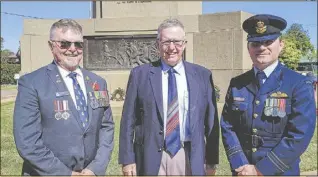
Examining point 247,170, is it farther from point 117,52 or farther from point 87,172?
point 117,52

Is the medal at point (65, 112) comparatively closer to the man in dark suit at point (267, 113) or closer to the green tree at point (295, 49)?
the man in dark suit at point (267, 113)

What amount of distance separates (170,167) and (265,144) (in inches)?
28.4

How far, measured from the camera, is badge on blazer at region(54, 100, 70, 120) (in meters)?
3.01

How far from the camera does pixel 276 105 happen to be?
302 centimetres

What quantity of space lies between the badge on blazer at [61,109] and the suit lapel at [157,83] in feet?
2.19

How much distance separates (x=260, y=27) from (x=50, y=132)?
1.66 m

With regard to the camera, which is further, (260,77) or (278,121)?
(260,77)

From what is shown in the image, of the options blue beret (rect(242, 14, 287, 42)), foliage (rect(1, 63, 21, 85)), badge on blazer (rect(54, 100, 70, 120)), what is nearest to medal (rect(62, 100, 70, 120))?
badge on blazer (rect(54, 100, 70, 120))

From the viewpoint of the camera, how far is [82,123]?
10.1ft

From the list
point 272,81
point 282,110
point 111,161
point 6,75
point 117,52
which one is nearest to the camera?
point 282,110

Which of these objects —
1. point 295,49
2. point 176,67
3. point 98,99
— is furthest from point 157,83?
point 295,49

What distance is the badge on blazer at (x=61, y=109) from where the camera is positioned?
301 centimetres

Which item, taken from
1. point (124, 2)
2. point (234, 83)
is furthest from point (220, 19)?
point (234, 83)

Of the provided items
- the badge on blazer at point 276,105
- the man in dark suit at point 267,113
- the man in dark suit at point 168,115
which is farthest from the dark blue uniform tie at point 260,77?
the man in dark suit at point 168,115
